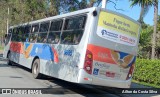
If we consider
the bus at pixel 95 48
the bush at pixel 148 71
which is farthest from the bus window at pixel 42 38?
the bush at pixel 148 71

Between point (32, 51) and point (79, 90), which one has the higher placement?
point (32, 51)

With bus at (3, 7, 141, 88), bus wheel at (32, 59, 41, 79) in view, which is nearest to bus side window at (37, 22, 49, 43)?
bus wheel at (32, 59, 41, 79)

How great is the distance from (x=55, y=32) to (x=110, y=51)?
11.1 feet

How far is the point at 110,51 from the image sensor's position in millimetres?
11023

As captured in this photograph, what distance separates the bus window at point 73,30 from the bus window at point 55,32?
601mm

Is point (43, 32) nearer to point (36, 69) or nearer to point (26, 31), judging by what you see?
point (36, 69)

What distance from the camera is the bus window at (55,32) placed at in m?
13.3

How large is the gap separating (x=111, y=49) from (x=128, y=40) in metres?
0.86

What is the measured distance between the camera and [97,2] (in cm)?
2258

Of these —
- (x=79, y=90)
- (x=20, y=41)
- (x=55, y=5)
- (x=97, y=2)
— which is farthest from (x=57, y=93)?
(x=55, y=5)

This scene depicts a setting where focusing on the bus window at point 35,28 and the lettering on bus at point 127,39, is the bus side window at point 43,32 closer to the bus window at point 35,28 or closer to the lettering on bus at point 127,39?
the bus window at point 35,28

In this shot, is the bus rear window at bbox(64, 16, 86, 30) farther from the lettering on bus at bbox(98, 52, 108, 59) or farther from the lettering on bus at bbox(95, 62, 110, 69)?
the lettering on bus at bbox(95, 62, 110, 69)

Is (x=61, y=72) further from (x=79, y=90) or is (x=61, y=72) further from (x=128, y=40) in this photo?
(x=128, y=40)

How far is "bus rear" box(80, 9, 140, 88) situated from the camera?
10.6 m
